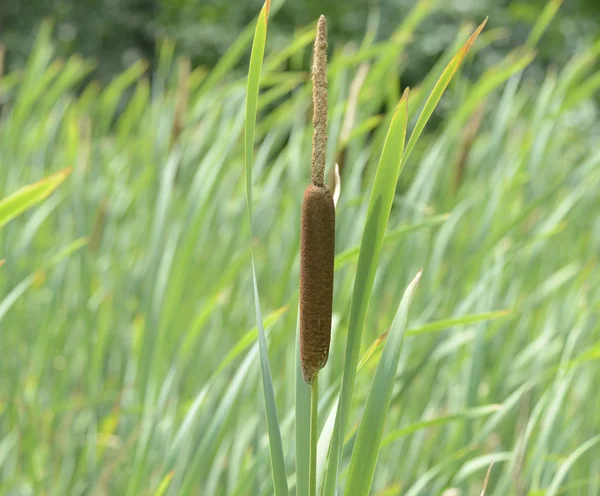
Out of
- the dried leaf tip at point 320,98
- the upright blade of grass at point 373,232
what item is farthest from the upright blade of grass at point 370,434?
the dried leaf tip at point 320,98

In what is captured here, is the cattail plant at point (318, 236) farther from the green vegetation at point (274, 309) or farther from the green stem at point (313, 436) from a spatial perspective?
the green vegetation at point (274, 309)

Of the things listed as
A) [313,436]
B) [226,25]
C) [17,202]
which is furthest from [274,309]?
[226,25]

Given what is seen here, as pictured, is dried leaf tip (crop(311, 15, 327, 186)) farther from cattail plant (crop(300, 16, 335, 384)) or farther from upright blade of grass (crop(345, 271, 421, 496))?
upright blade of grass (crop(345, 271, 421, 496))

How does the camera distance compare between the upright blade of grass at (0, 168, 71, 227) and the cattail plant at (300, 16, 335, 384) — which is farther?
the upright blade of grass at (0, 168, 71, 227)

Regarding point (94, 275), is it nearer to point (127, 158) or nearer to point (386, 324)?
point (127, 158)

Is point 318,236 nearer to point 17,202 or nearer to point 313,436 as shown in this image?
point 313,436

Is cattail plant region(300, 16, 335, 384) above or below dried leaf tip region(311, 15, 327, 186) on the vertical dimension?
below

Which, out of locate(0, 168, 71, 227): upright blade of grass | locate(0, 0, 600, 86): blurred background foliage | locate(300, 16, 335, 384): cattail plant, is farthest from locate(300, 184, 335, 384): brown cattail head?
locate(0, 0, 600, 86): blurred background foliage
